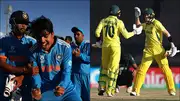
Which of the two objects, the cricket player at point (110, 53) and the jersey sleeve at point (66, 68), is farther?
the cricket player at point (110, 53)

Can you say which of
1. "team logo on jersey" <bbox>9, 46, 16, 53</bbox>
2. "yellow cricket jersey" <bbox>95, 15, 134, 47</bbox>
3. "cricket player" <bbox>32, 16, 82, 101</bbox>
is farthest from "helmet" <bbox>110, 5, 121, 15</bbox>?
"cricket player" <bbox>32, 16, 82, 101</bbox>

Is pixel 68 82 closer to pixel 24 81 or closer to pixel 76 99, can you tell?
pixel 76 99

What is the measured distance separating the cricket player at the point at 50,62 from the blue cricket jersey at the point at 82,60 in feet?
9.30

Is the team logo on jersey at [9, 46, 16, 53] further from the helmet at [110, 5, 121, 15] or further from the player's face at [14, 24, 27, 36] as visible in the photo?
the helmet at [110, 5, 121, 15]

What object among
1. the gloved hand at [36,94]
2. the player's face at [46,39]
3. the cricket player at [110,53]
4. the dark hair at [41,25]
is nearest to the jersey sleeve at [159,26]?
the cricket player at [110,53]

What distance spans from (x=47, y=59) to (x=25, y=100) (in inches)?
42.9

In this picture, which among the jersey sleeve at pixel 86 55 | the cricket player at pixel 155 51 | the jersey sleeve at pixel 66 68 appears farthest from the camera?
the cricket player at pixel 155 51

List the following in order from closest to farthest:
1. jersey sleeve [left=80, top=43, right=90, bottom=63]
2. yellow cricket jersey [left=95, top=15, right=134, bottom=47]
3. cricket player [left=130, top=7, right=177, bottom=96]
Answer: jersey sleeve [left=80, top=43, right=90, bottom=63]
yellow cricket jersey [left=95, top=15, right=134, bottom=47]
cricket player [left=130, top=7, right=177, bottom=96]

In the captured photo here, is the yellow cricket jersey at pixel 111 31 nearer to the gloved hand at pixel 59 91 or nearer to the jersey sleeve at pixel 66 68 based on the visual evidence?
the jersey sleeve at pixel 66 68

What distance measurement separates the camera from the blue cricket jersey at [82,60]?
283 inches

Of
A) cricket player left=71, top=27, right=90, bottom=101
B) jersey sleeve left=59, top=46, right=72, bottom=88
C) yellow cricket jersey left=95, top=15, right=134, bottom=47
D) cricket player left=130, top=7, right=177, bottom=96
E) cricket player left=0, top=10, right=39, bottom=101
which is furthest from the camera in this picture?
cricket player left=130, top=7, right=177, bottom=96

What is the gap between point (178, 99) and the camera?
28.0ft

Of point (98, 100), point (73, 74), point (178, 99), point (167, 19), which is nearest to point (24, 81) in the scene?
point (73, 74)

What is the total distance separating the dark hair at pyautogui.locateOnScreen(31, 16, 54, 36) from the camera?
4182 millimetres
